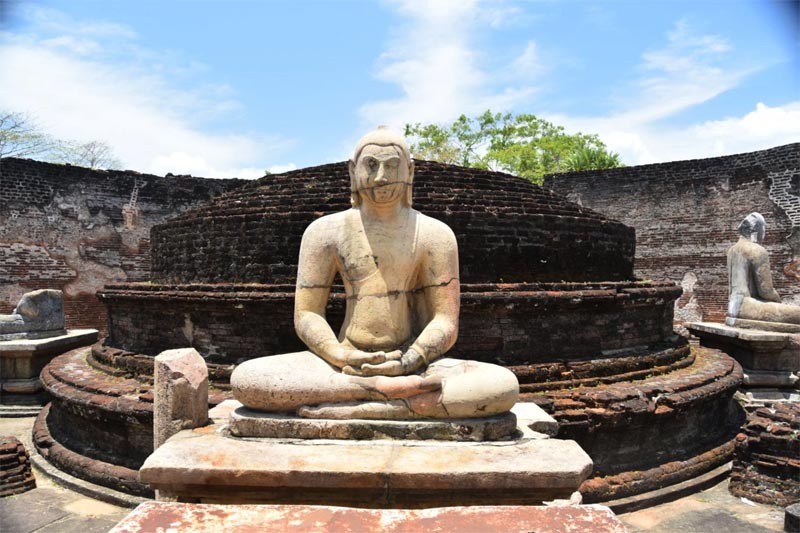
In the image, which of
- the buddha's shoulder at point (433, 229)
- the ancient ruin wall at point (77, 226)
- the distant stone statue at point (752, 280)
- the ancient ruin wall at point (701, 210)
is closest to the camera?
the buddha's shoulder at point (433, 229)

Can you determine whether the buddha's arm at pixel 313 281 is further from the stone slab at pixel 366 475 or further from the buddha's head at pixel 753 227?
the buddha's head at pixel 753 227

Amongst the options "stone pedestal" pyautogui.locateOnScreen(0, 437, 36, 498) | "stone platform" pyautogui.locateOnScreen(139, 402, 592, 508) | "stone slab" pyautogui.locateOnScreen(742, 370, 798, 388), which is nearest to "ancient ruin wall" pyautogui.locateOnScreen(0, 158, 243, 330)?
"stone pedestal" pyautogui.locateOnScreen(0, 437, 36, 498)

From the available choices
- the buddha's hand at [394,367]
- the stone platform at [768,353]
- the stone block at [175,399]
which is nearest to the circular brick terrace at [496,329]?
the stone platform at [768,353]

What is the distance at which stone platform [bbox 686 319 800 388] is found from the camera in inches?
307

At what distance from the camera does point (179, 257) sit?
774cm

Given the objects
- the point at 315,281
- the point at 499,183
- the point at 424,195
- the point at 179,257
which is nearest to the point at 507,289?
the point at 424,195

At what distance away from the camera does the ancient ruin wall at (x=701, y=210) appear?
1253 centimetres

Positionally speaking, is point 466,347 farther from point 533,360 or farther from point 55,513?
point 55,513

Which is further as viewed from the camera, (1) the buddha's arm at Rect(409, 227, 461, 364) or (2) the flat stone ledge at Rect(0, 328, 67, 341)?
(2) the flat stone ledge at Rect(0, 328, 67, 341)

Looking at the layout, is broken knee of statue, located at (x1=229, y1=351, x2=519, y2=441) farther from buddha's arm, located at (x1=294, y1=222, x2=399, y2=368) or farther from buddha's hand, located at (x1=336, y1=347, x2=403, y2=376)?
buddha's arm, located at (x1=294, y1=222, x2=399, y2=368)

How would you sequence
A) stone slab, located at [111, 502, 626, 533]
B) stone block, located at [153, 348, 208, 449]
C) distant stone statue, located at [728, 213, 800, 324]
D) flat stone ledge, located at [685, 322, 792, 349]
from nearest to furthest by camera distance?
stone slab, located at [111, 502, 626, 533] < stone block, located at [153, 348, 208, 449] < flat stone ledge, located at [685, 322, 792, 349] < distant stone statue, located at [728, 213, 800, 324]

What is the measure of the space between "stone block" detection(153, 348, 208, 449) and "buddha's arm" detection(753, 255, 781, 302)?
26.9 ft

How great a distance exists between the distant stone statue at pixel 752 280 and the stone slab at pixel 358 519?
7.26 meters

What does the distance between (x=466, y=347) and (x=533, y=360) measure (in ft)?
2.58
